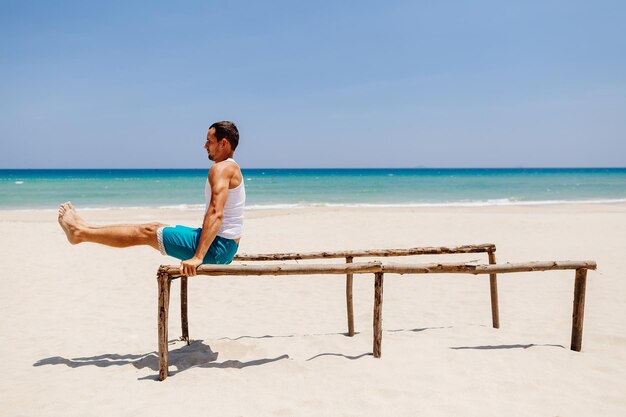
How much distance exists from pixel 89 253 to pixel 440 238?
8.26 meters

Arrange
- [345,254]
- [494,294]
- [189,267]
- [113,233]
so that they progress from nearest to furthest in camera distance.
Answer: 1. [189,267]
2. [113,233]
3. [345,254]
4. [494,294]

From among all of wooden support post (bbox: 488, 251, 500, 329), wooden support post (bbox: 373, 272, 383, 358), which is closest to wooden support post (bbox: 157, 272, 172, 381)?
wooden support post (bbox: 373, 272, 383, 358)

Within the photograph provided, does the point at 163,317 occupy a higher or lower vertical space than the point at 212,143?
lower

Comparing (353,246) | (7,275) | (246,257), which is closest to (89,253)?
(7,275)

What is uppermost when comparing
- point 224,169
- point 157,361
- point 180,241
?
point 224,169

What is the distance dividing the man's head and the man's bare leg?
0.76 meters

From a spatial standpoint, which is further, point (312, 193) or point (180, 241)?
point (312, 193)

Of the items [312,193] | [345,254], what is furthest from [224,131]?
[312,193]

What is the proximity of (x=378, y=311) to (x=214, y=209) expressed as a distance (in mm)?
1655

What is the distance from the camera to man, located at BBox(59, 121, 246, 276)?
3.74 m

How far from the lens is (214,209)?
373cm

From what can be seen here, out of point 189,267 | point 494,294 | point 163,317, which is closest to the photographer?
point 189,267

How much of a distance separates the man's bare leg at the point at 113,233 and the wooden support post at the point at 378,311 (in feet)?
6.12

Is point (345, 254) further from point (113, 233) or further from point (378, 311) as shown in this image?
point (113, 233)
